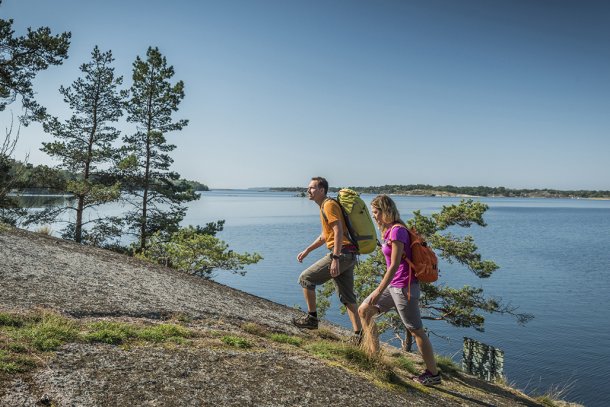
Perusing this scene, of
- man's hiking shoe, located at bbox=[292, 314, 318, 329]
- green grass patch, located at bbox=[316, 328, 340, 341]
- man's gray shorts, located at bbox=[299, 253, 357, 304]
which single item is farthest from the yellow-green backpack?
man's hiking shoe, located at bbox=[292, 314, 318, 329]

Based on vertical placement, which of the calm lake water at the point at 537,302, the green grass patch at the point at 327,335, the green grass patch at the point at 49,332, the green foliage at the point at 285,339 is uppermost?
the green grass patch at the point at 49,332

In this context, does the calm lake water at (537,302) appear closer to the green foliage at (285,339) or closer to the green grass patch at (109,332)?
the green foliage at (285,339)

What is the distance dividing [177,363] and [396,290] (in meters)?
2.65

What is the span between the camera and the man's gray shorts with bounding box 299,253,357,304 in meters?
6.35

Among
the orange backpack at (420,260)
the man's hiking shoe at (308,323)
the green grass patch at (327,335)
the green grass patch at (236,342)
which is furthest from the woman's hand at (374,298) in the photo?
the man's hiking shoe at (308,323)

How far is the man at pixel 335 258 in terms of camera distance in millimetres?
6160

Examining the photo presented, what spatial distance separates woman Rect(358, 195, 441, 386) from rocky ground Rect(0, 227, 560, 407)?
1.34 ft

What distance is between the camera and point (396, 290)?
212 inches

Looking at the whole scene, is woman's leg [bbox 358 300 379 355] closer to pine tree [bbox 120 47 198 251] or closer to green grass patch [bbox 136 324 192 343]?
green grass patch [bbox 136 324 192 343]

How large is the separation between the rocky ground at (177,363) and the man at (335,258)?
829 mm

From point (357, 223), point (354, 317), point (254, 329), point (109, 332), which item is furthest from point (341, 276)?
point (109, 332)

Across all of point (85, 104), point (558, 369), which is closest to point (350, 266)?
point (558, 369)

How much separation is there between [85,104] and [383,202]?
26.1 m

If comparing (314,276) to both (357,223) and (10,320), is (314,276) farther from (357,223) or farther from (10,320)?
(10,320)
